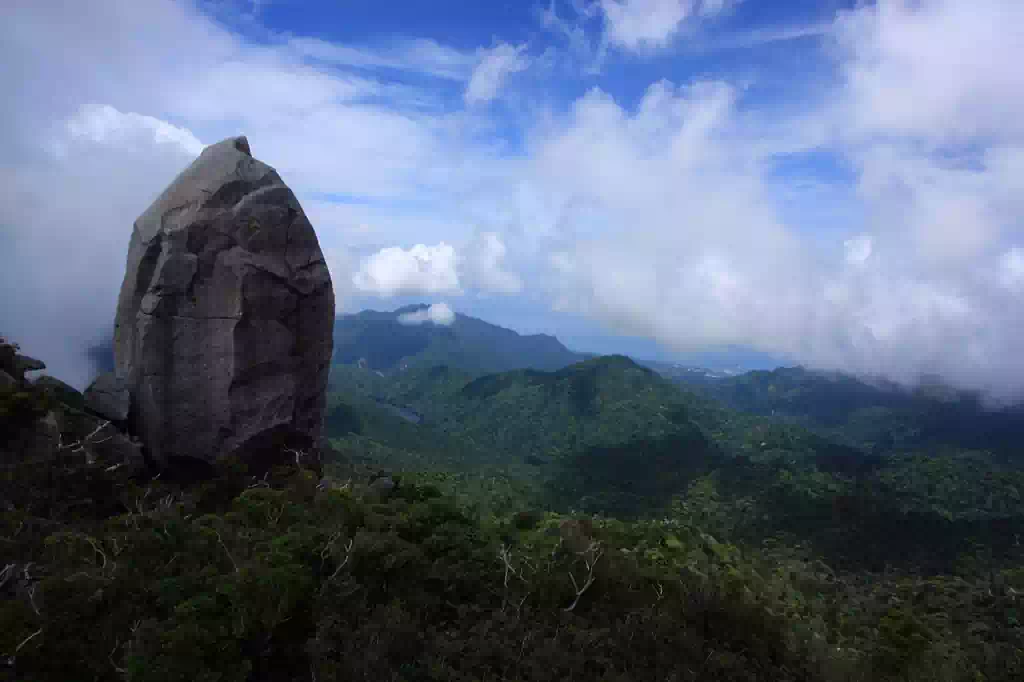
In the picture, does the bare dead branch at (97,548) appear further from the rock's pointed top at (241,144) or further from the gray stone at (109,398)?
the rock's pointed top at (241,144)

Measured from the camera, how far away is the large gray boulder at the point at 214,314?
15180 millimetres

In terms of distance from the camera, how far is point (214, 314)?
50.6 feet

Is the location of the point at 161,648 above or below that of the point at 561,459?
above

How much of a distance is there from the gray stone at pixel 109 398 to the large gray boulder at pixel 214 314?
0.76 ft

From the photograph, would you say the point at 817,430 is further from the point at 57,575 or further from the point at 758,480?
the point at 57,575

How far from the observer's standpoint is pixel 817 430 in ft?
A: 451

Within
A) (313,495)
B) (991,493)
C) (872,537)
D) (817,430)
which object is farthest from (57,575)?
(817,430)

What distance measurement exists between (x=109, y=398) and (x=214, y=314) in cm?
367

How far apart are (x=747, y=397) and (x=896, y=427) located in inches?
2375

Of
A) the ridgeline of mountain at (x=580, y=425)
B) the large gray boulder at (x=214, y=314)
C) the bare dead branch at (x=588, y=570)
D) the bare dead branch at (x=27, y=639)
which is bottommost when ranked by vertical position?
the ridgeline of mountain at (x=580, y=425)

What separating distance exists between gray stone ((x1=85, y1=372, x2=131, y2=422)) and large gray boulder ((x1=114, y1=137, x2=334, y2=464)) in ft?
0.76

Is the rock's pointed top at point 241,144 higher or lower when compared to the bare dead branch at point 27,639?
higher

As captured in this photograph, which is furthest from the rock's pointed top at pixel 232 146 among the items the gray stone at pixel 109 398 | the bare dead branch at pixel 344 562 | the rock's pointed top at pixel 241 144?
the bare dead branch at pixel 344 562

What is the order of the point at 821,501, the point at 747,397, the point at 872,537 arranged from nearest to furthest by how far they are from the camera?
the point at 872,537 → the point at 821,501 → the point at 747,397
